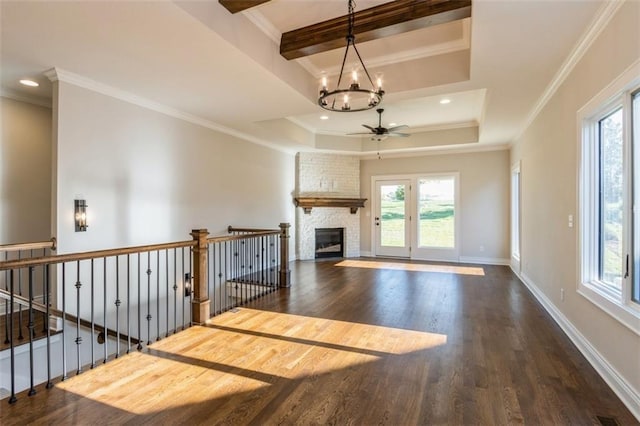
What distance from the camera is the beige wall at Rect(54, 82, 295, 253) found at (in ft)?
11.7

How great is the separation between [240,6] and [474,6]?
6.35ft

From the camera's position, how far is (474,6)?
2398 millimetres

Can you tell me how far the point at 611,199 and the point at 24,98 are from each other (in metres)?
6.56

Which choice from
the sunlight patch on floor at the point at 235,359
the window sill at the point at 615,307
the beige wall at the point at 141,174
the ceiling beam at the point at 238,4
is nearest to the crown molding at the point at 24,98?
the beige wall at the point at 141,174

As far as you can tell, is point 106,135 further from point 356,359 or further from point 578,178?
point 578,178

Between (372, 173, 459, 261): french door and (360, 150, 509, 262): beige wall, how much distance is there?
0.20 m

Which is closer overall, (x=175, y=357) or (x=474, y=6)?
(x=474, y=6)

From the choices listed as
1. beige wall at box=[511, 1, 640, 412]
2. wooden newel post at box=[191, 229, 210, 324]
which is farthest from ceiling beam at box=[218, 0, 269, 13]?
beige wall at box=[511, 1, 640, 412]

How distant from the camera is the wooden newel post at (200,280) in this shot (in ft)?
11.7

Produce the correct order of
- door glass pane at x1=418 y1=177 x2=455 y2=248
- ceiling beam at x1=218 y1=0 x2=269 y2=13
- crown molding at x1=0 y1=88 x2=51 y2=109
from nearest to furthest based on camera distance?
ceiling beam at x1=218 y1=0 x2=269 y2=13 → crown molding at x1=0 y1=88 x2=51 y2=109 → door glass pane at x1=418 y1=177 x2=455 y2=248

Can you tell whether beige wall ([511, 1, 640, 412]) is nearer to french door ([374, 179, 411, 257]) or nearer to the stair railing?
french door ([374, 179, 411, 257])

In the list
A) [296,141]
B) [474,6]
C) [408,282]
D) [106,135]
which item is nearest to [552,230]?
[408,282]

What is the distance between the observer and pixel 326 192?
8.29 metres

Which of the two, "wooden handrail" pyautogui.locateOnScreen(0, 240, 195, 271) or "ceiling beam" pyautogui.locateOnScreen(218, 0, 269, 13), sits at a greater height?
"ceiling beam" pyautogui.locateOnScreen(218, 0, 269, 13)
